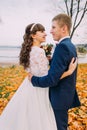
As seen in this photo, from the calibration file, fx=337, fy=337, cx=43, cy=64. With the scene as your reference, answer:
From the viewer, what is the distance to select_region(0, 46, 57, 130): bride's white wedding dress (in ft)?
10.3

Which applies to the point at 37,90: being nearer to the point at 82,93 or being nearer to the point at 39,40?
the point at 39,40

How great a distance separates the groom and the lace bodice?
18 cm

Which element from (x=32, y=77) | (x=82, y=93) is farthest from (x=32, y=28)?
(x=82, y=93)

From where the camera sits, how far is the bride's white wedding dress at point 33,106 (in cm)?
315

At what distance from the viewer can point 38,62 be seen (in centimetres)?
314

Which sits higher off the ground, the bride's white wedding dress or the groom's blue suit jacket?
the groom's blue suit jacket

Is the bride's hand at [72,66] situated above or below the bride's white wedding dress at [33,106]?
above

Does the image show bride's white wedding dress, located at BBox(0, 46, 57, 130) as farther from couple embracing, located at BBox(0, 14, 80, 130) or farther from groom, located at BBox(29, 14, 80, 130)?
groom, located at BBox(29, 14, 80, 130)

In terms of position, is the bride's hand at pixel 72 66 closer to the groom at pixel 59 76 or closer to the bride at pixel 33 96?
the groom at pixel 59 76

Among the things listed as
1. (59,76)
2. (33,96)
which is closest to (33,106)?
(33,96)

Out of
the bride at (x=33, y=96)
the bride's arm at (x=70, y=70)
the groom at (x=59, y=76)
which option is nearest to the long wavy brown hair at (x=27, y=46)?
the bride at (x=33, y=96)

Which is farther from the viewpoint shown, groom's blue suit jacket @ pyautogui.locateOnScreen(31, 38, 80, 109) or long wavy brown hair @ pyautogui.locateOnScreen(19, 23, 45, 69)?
long wavy brown hair @ pyautogui.locateOnScreen(19, 23, 45, 69)

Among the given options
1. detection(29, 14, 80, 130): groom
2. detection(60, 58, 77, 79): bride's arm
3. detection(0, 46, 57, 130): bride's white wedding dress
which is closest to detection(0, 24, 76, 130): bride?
detection(0, 46, 57, 130): bride's white wedding dress

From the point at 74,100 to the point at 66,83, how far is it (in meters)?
0.33
